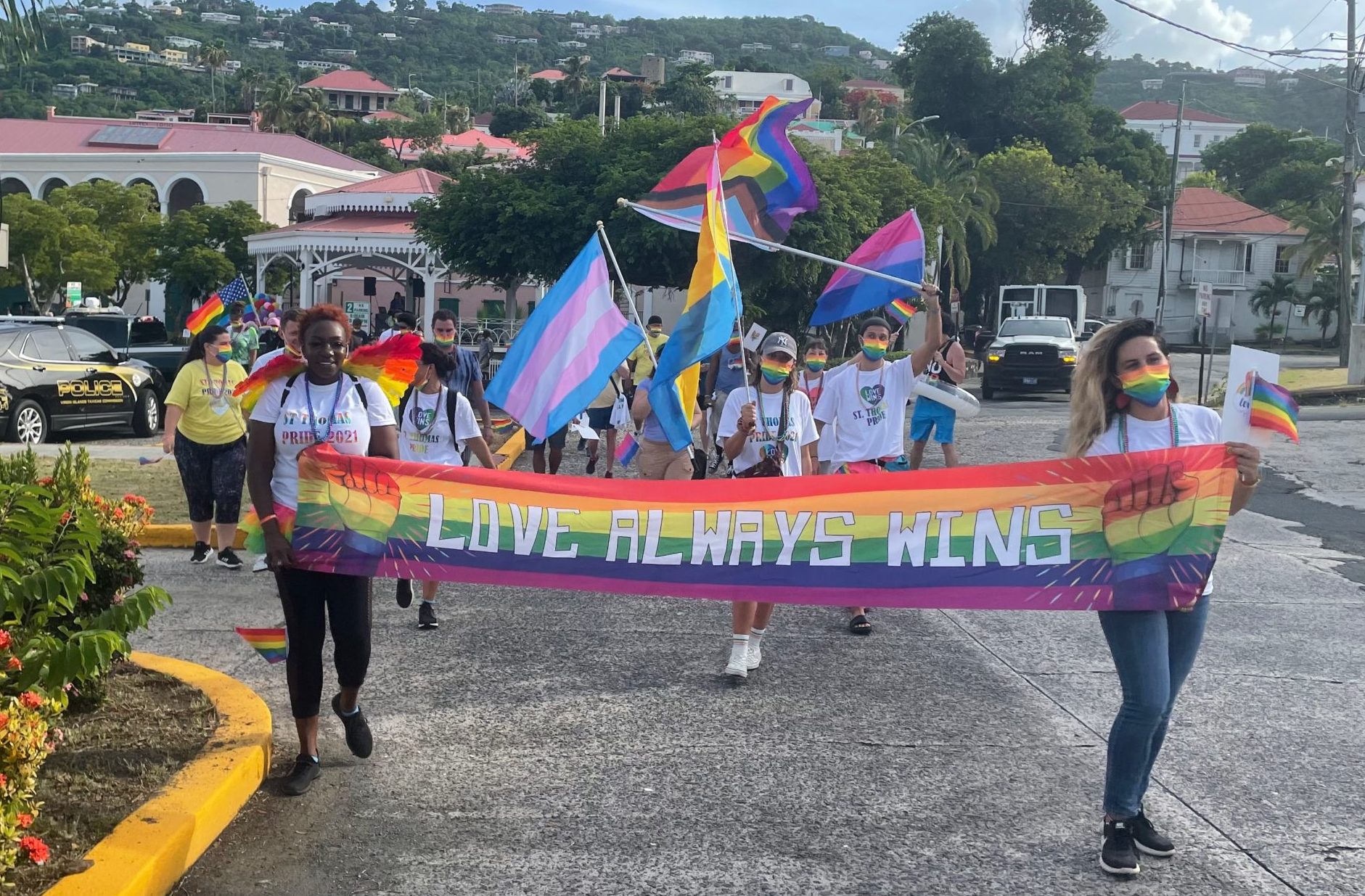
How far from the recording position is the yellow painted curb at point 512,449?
50.6 feet

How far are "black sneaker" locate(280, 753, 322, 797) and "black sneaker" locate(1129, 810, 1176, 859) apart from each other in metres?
3.05

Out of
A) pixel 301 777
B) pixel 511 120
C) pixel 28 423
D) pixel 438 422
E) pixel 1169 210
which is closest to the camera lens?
pixel 301 777

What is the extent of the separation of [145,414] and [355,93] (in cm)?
14531

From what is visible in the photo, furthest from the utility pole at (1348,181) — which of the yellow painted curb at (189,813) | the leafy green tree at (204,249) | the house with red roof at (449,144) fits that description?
the house with red roof at (449,144)

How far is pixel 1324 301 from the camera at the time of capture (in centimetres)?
6694

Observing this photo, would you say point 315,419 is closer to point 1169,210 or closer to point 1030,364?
point 1030,364

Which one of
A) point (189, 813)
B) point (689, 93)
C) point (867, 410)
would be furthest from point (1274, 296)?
point (189, 813)

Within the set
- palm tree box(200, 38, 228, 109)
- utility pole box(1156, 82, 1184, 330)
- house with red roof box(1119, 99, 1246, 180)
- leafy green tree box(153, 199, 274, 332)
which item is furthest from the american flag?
house with red roof box(1119, 99, 1246, 180)

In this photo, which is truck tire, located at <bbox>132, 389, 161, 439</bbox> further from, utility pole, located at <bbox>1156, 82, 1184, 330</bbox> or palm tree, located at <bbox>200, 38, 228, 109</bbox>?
palm tree, located at <bbox>200, 38, 228, 109</bbox>

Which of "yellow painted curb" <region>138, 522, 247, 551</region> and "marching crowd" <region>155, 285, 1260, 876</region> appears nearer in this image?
"marching crowd" <region>155, 285, 1260, 876</region>

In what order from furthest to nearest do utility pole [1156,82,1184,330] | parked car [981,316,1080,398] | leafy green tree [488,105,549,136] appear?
leafy green tree [488,105,549,136], utility pole [1156,82,1184,330], parked car [981,316,1080,398]

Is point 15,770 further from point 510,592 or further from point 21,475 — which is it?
point 510,592

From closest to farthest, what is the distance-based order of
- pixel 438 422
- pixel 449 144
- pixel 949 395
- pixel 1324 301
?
pixel 438 422
pixel 949 395
pixel 1324 301
pixel 449 144

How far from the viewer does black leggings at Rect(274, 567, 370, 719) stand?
17.3 feet
